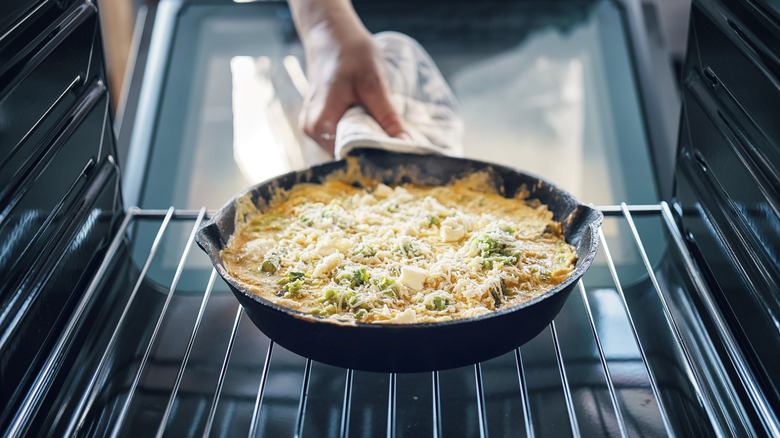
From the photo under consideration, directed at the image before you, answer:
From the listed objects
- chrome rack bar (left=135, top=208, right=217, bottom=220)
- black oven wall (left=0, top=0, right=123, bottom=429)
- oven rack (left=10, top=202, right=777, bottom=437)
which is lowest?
oven rack (left=10, top=202, right=777, bottom=437)

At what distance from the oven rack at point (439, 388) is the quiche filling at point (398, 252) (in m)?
0.10

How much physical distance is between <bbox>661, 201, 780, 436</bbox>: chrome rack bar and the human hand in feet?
2.09

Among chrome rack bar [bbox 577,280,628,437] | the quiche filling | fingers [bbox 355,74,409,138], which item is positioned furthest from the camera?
fingers [bbox 355,74,409,138]

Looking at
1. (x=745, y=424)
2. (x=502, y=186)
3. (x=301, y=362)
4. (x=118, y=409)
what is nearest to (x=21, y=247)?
(x=118, y=409)

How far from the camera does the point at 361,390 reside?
1.16 m

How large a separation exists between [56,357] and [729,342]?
99 cm

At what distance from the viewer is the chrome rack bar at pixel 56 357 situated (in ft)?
3.14

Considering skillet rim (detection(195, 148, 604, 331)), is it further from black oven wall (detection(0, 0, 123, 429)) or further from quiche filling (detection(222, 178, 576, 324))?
black oven wall (detection(0, 0, 123, 429))

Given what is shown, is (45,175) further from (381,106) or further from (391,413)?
(381,106)

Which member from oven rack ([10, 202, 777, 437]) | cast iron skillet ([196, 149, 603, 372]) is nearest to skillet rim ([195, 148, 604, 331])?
cast iron skillet ([196, 149, 603, 372])

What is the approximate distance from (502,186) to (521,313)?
1.74 feet

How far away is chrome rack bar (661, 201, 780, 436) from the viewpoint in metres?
0.94

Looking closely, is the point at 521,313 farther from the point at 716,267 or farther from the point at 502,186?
the point at 502,186

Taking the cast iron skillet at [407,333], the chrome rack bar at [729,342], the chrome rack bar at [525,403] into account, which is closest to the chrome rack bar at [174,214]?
the cast iron skillet at [407,333]
